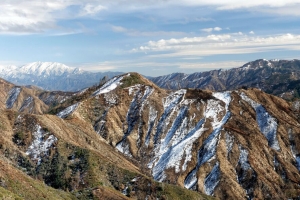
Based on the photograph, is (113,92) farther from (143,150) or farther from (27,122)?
(27,122)

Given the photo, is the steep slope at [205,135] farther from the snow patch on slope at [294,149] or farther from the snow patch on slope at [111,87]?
the snow patch on slope at [111,87]

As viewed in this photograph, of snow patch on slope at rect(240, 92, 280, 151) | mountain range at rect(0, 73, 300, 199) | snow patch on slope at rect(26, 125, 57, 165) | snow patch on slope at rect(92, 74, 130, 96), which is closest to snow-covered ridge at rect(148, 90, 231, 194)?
mountain range at rect(0, 73, 300, 199)

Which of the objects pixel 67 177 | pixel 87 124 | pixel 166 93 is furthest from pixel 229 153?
pixel 67 177

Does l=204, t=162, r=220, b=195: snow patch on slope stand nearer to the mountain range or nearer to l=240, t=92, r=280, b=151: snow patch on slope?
the mountain range

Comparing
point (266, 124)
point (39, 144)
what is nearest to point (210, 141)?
point (266, 124)

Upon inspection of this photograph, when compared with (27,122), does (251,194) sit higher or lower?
lower

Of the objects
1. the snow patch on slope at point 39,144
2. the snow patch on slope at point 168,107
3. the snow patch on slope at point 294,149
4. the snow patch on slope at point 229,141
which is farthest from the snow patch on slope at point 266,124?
the snow patch on slope at point 39,144
